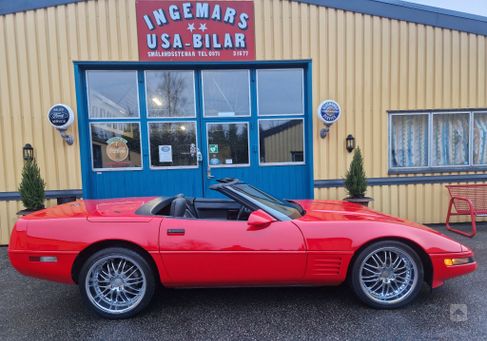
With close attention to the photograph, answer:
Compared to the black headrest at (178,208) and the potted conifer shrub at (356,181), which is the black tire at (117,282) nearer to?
the black headrest at (178,208)

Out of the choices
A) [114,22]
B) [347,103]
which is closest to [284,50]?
[347,103]

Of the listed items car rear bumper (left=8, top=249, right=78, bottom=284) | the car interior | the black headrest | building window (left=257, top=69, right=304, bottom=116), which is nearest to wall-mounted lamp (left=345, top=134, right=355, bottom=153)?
building window (left=257, top=69, right=304, bottom=116)

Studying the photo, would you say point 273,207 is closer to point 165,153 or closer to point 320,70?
point 165,153

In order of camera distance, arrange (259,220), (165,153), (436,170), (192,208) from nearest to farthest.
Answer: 1. (259,220)
2. (192,208)
3. (165,153)
4. (436,170)

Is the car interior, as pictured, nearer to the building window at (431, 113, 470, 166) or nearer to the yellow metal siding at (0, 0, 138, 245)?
the yellow metal siding at (0, 0, 138, 245)

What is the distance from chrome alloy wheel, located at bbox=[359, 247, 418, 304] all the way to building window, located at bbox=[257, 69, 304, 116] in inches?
147

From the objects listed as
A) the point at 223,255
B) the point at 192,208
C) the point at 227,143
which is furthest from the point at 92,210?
the point at 227,143

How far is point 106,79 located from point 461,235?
7.27m

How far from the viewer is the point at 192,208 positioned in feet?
10.7

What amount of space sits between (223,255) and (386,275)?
1.56 m

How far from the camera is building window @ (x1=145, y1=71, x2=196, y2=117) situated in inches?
221

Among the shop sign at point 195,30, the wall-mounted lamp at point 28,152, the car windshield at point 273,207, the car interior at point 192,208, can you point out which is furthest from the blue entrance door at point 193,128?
the car windshield at point 273,207

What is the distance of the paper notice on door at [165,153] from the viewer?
5.64 metres

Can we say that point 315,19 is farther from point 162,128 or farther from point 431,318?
point 431,318
